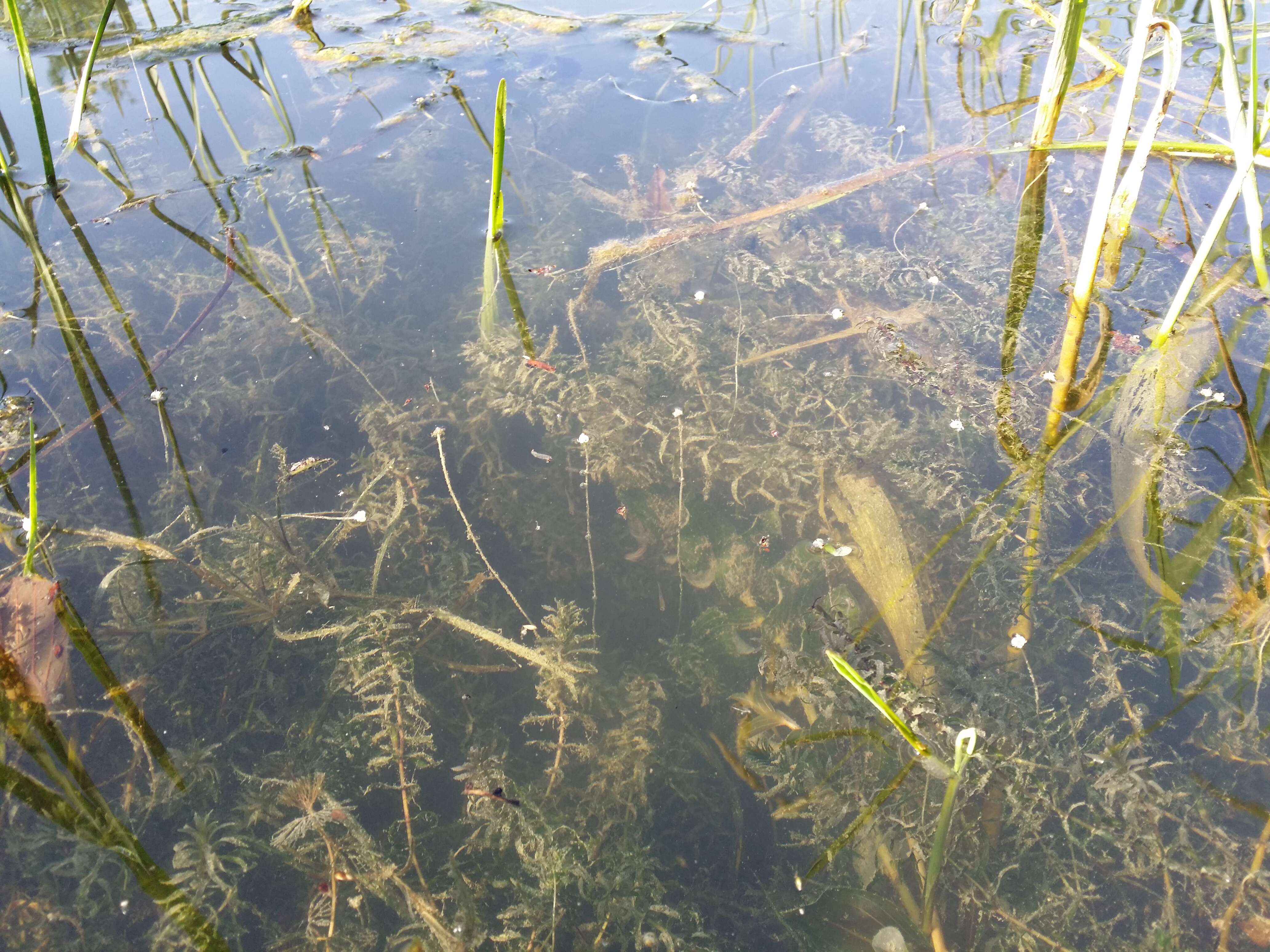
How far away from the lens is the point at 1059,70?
3156 mm

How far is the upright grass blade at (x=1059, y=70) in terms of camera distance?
9.61 ft

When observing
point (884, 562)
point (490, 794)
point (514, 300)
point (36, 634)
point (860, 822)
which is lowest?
point (860, 822)

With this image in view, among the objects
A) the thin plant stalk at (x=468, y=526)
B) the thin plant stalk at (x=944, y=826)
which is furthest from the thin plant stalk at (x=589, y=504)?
the thin plant stalk at (x=944, y=826)

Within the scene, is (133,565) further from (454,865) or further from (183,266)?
(183,266)

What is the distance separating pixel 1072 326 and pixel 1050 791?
189 centimetres

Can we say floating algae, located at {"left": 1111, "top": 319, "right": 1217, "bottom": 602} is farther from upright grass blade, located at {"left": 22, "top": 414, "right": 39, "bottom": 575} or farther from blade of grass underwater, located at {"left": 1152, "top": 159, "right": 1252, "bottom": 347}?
upright grass blade, located at {"left": 22, "top": 414, "right": 39, "bottom": 575}

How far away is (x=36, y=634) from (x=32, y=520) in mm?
395

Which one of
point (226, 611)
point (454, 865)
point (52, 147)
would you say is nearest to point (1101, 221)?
point (454, 865)

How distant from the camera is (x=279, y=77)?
4.84 metres

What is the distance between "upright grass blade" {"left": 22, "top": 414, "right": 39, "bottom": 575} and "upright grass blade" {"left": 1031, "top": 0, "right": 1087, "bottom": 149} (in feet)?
12.9

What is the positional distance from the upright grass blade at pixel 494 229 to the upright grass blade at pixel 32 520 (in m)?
1.67

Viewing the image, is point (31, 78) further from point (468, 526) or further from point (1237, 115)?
point (1237, 115)

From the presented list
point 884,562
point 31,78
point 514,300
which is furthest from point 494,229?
point 884,562

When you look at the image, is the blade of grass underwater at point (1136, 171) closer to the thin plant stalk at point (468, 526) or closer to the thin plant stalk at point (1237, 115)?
the thin plant stalk at point (1237, 115)
